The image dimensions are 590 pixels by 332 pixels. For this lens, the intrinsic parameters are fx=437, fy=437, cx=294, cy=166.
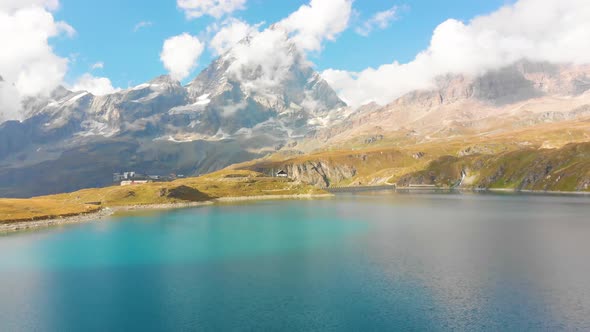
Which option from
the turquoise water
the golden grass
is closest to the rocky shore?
the golden grass

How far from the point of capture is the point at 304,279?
69312 millimetres

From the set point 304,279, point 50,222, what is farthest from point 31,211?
point 304,279

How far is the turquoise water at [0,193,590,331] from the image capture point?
51906mm

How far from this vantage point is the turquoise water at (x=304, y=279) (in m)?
51.9

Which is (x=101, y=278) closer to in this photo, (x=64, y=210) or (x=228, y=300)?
(x=228, y=300)

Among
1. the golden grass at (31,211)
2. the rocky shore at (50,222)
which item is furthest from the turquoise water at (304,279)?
the golden grass at (31,211)

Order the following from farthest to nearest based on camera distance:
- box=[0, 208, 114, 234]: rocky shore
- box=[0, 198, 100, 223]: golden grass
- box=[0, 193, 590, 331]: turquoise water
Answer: box=[0, 198, 100, 223]: golden grass → box=[0, 208, 114, 234]: rocky shore → box=[0, 193, 590, 331]: turquoise water

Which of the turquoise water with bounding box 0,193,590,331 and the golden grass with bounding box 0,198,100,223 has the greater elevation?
the golden grass with bounding box 0,198,100,223

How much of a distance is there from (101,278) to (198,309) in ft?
90.0

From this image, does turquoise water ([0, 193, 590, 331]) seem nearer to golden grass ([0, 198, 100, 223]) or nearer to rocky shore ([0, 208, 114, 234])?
rocky shore ([0, 208, 114, 234])

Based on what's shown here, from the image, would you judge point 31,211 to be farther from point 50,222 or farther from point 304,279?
point 304,279

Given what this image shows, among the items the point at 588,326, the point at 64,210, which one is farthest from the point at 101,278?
the point at 64,210

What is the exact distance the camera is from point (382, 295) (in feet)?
197

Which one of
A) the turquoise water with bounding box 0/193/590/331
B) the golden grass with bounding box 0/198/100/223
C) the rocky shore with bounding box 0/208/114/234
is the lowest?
the turquoise water with bounding box 0/193/590/331
